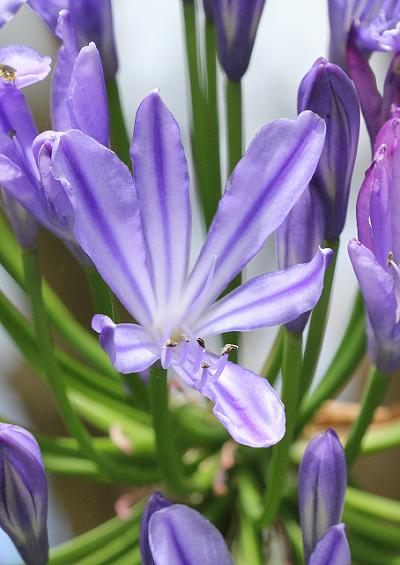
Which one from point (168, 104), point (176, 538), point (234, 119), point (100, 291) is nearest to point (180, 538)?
point (176, 538)

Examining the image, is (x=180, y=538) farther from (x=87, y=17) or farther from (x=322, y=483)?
(x=87, y=17)

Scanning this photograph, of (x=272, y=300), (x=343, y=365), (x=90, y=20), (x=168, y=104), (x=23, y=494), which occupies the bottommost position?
(x=168, y=104)

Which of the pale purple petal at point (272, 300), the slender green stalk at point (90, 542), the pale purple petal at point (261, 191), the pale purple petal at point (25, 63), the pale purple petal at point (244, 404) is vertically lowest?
the slender green stalk at point (90, 542)

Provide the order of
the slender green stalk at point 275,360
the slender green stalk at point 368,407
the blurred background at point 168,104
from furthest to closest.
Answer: the blurred background at point 168,104
the slender green stalk at point 275,360
the slender green stalk at point 368,407

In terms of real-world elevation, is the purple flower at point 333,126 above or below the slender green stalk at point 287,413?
above

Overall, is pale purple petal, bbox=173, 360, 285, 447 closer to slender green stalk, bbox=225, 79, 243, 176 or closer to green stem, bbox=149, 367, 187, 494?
green stem, bbox=149, 367, 187, 494

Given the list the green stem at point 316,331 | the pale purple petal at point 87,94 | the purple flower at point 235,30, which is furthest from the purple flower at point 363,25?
the pale purple petal at point 87,94

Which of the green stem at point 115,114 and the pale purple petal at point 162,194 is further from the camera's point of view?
the green stem at point 115,114

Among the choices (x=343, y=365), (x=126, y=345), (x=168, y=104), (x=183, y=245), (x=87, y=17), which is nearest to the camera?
(x=126, y=345)

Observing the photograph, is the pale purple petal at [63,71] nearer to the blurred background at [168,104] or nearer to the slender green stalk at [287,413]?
the slender green stalk at [287,413]
